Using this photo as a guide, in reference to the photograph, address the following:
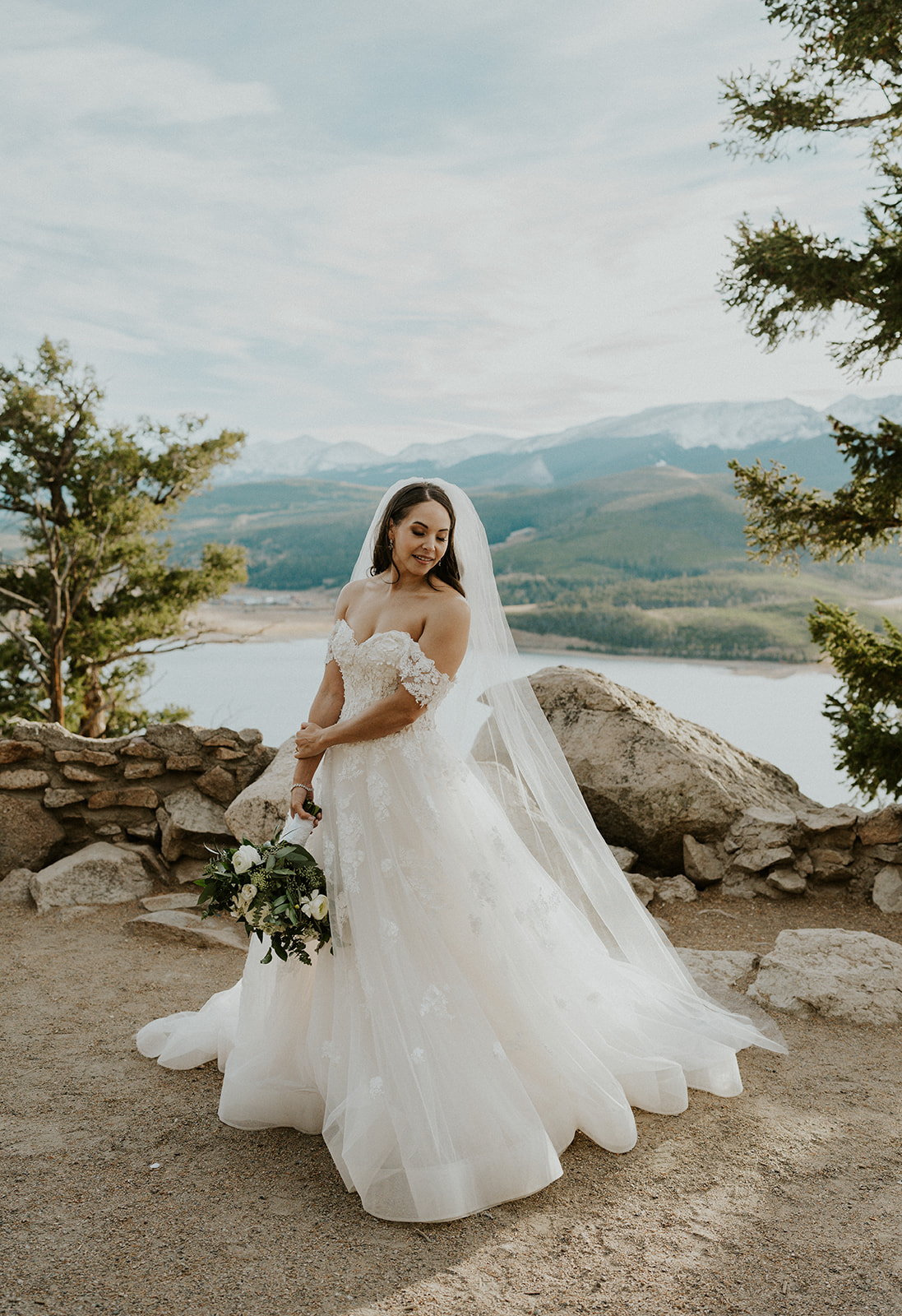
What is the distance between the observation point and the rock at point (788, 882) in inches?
239

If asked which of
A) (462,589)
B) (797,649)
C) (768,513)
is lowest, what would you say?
(797,649)

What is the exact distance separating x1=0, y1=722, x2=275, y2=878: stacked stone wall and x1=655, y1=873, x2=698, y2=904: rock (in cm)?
320

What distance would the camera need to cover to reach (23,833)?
644 cm

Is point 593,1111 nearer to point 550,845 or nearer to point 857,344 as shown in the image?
point 550,845

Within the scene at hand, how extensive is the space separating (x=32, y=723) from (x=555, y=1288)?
567cm

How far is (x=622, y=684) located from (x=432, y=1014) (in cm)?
433

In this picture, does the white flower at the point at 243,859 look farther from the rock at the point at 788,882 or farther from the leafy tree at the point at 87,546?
the leafy tree at the point at 87,546

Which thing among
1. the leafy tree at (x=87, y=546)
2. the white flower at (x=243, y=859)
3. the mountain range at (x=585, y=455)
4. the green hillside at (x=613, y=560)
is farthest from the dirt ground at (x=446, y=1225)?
the mountain range at (x=585, y=455)

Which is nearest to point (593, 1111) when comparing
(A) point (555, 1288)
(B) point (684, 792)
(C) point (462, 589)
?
(A) point (555, 1288)

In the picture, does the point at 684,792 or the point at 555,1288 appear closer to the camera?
the point at 555,1288

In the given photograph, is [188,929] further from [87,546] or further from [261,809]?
[87,546]

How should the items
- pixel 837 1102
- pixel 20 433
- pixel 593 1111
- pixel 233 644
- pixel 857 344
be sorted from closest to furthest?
pixel 593 1111 < pixel 837 1102 < pixel 857 344 < pixel 20 433 < pixel 233 644

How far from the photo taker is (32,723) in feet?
21.7

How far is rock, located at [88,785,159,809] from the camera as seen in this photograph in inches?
259
